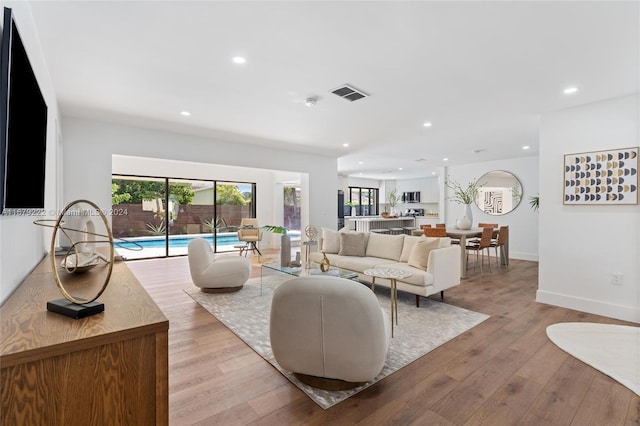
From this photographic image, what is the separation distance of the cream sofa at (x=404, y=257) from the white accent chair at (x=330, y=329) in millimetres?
1657

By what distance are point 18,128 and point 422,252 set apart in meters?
3.97

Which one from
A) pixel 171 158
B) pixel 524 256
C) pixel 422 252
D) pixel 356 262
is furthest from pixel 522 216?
pixel 171 158

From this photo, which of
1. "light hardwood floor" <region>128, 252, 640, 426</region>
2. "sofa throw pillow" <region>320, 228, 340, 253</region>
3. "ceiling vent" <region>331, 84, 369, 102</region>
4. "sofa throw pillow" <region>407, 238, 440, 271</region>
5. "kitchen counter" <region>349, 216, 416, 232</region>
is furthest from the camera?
"kitchen counter" <region>349, 216, 416, 232</region>

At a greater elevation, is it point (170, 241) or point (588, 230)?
point (588, 230)

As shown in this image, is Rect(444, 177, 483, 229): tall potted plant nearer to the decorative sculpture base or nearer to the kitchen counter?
the kitchen counter

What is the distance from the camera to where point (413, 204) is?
13.0 meters

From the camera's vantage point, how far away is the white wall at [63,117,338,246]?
4641mm

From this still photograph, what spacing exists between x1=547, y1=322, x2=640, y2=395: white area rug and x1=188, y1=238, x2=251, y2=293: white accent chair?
389 cm

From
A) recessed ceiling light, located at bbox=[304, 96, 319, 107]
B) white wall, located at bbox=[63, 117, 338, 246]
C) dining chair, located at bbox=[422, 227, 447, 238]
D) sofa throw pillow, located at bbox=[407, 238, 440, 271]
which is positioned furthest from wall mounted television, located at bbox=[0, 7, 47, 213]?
dining chair, located at bbox=[422, 227, 447, 238]

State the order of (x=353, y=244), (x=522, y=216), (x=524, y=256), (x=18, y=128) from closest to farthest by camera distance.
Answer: (x=18, y=128)
(x=353, y=244)
(x=524, y=256)
(x=522, y=216)

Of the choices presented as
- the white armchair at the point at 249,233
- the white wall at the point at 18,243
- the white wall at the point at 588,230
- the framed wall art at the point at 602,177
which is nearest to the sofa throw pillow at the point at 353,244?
the white wall at the point at 588,230

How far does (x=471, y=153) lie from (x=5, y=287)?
795cm

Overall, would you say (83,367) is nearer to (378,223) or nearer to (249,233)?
(249,233)

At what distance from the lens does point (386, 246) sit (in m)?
4.91
